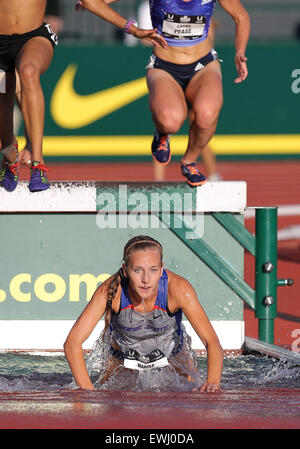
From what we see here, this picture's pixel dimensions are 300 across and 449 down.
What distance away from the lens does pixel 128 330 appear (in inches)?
208

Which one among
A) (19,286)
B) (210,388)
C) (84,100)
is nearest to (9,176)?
(19,286)

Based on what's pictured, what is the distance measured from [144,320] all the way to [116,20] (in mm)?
2089

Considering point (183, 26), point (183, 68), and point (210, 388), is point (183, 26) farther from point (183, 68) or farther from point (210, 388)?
point (210, 388)

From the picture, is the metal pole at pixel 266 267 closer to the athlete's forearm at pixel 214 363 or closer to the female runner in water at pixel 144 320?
the female runner in water at pixel 144 320

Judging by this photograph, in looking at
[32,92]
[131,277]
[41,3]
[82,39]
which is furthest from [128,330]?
[82,39]

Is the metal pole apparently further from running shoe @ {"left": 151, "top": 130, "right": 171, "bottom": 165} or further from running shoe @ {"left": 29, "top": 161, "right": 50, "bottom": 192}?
running shoe @ {"left": 29, "top": 161, "right": 50, "bottom": 192}

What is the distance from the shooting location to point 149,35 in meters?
5.90

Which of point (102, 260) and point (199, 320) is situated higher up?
point (199, 320)

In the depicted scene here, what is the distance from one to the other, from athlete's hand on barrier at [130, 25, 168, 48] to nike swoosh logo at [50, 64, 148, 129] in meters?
10.8

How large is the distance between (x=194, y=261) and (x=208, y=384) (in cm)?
194

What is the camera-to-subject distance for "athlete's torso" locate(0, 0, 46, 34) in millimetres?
6164

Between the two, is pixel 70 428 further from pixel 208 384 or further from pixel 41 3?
pixel 41 3

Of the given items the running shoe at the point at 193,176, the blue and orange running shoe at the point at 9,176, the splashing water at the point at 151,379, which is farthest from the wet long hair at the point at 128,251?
the blue and orange running shoe at the point at 9,176

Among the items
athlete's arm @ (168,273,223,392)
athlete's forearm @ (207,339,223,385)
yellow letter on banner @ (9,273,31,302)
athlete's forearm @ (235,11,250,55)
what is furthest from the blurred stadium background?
athlete's forearm @ (207,339,223,385)
